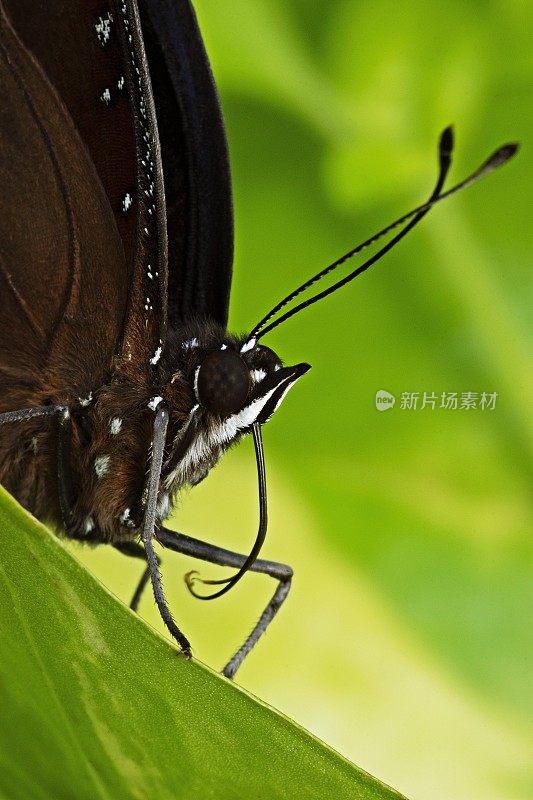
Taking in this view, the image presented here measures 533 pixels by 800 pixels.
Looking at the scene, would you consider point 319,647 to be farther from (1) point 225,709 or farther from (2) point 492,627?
(1) point 225,709

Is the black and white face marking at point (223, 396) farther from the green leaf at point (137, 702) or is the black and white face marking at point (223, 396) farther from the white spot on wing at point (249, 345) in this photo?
the green leaf at point (137, 702)

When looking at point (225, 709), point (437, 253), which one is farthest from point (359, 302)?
point (225, 709)

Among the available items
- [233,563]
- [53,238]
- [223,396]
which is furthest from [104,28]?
[233,563]

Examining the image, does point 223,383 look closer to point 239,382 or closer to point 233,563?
point 239,382

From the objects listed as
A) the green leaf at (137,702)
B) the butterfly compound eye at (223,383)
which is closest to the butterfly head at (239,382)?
the butterfly compound eye at (223,383)

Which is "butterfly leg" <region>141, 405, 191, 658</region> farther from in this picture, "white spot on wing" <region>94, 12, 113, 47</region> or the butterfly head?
"white spot on wing" <region>94, 12, 113, 47</region>

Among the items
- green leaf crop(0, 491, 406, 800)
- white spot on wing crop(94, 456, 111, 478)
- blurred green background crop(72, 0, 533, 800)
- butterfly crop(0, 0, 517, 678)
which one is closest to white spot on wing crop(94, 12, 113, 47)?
butterfly crop(0, 0, 517, 678)
